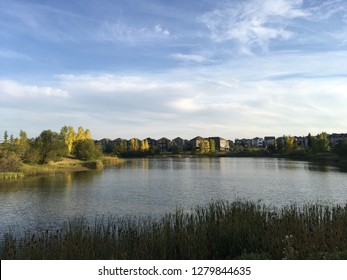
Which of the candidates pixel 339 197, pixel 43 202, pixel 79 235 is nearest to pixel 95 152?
pixel 43 202

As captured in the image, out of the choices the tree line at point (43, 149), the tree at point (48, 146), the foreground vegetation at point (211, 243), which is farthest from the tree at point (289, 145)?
the foreground vegetation at point (211, 243)

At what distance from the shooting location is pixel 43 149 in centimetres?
6688

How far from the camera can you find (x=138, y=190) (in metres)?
35.9

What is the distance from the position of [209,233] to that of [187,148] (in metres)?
166

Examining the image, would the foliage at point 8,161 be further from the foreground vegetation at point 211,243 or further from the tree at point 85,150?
the foreground vegetation at point 211,243

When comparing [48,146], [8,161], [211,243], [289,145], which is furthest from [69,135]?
[211,243]

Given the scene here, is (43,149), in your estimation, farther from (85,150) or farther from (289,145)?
(289,145)

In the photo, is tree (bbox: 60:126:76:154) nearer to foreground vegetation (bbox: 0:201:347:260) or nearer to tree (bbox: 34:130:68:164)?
tree (bbox: 34:130:68:164)

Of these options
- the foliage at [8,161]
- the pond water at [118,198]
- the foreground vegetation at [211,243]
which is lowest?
the pond water at [118,198]

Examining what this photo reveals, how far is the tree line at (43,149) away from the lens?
5259 centimetres

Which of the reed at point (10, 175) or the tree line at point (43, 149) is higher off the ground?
the tree line at point (43, 149)

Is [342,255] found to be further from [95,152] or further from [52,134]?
[95,152]

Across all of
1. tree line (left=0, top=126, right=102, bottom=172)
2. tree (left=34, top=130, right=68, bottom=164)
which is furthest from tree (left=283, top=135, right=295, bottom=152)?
tree (left=34, top=130, right=68, bottom=164)

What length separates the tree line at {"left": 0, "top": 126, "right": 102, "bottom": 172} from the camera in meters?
52.6
